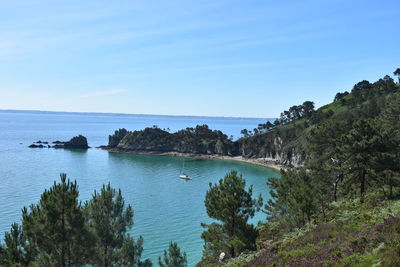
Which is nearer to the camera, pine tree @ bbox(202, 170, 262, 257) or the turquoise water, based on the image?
pine tree @ bbox(202, 170, 262, 257)

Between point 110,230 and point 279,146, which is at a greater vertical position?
point 279,146

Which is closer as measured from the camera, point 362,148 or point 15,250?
point 15,250

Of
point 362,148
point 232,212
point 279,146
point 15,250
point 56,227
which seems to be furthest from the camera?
point 279,146

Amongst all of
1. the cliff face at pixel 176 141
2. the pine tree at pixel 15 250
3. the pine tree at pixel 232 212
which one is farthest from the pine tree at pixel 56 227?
the cliff face at pixel 176 141

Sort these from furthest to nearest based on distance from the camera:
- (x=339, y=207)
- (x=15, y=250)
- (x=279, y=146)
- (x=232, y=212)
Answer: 1. (x=279, y=146)
2. (x=339, y=207)
3. (x=232, y=212)
4. (x=15, y=250)

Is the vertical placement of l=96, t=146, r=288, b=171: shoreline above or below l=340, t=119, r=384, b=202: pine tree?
below

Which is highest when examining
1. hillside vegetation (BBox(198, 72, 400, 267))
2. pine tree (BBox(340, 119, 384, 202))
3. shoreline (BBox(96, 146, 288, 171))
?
pine tree (BBox(340, 119, 384, 202))

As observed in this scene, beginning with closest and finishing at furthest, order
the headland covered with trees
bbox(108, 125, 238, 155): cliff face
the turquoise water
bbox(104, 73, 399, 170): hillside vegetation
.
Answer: the headland covered with trees
the turquoise water
bbox(104, 73, 399, 170): hillside vegetation
bbox(108, 125, 238, 155): cliff face

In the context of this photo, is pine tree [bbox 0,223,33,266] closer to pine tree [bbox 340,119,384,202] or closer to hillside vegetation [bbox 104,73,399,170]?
pine tree [bbox 340,119,384,202]

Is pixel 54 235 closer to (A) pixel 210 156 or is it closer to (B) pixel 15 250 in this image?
(B) pixel 15 250

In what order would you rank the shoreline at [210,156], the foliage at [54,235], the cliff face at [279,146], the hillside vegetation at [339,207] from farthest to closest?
the shoreline at [210,156]
the cliff face at [279,146]
the foliage at [54,235]
the hillside vegetation at [339,207]

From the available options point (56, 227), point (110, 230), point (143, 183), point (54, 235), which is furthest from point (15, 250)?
point (143, 183)

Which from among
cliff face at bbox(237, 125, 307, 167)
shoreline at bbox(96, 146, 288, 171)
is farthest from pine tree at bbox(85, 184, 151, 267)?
shoreline at bbox(96, 146, 288, 171)

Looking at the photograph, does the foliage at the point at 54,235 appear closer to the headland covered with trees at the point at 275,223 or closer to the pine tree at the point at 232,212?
the headland covered with trees at the point at 275,223
